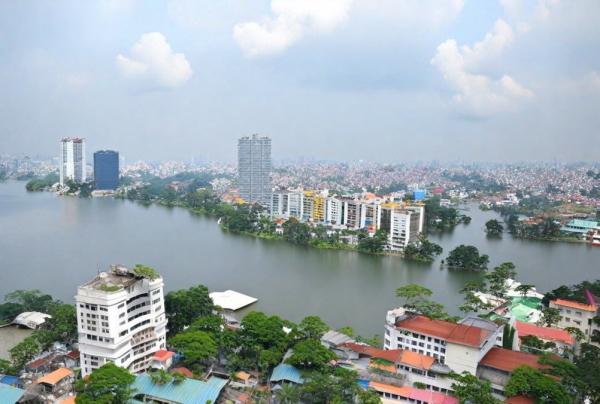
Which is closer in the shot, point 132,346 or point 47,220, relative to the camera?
point 132,346

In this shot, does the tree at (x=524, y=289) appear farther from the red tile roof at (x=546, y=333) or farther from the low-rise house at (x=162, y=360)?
the low-rise house at (x=162, y=360)

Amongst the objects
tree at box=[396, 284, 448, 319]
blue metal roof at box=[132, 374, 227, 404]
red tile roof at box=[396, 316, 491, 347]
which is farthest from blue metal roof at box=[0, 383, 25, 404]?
tree at box=[396, 284, 448, 319]

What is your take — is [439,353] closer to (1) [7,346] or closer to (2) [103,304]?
(2) [103,304]

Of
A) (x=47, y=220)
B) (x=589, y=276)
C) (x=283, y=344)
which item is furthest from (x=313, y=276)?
(x=47, y=220)

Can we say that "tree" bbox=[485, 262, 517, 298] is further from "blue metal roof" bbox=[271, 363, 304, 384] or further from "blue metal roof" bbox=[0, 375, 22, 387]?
"blue metal roof" bbox=[0, 375, 22, 387]

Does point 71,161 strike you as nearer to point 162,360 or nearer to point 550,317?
point 162,360

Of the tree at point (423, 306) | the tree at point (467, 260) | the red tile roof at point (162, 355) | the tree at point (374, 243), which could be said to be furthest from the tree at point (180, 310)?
the tree at point (374, 243)
